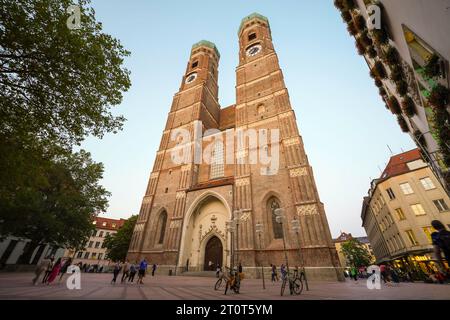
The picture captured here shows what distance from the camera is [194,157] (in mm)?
26188

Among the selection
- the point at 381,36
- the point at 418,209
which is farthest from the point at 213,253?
the point at 418,209

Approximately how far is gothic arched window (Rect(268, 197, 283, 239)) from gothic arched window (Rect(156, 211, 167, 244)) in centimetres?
1241

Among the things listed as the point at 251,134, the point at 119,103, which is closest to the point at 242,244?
the point at 251,134

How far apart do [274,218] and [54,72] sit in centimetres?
1809

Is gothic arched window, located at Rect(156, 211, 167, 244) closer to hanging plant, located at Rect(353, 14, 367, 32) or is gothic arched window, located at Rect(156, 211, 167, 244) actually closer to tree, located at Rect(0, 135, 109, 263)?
tree, located at Rect(0, 135, 109, 263)

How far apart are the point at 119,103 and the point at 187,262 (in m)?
17.2

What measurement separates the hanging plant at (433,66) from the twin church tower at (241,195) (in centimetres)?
863

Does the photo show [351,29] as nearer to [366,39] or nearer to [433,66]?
[366,39]

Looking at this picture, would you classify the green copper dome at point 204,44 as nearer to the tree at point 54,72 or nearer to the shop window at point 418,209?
the tree at point 54,72

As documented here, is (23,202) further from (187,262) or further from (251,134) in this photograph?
(251,134)

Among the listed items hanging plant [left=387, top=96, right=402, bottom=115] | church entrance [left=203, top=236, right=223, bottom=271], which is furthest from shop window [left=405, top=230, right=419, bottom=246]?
church entrance [left=203, top=236, right=223, bottom=271]

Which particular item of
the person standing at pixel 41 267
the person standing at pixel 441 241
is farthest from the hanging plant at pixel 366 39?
the person standing at pixel 41 267

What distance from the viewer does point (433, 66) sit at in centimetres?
500

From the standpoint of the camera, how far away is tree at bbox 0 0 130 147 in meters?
7.06
